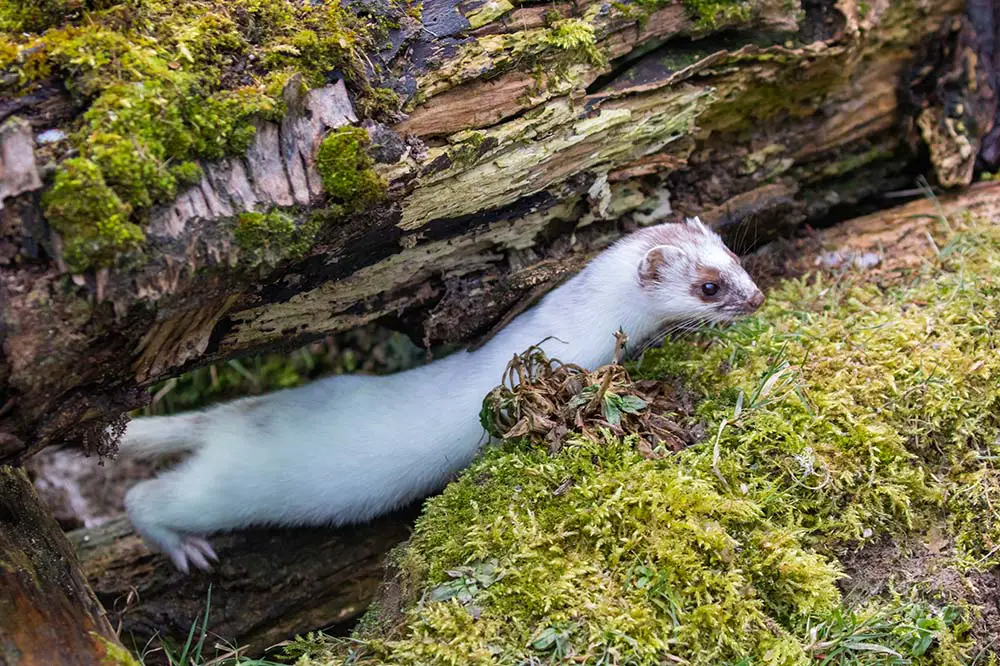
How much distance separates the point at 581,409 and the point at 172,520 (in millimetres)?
2396

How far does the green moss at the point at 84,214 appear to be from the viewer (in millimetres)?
2645

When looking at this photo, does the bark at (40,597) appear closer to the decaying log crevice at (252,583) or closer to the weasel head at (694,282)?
the decaying log crevice at (252,583)

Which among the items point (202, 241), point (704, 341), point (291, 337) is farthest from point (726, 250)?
point (202, 241)

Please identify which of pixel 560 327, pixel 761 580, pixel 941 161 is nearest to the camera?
pixel 761 580

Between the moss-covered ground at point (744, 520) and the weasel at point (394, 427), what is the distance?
0.45m

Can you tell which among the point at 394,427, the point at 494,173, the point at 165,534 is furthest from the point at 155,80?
the point at 165,534

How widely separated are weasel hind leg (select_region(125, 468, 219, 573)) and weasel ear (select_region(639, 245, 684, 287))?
8.95 ft

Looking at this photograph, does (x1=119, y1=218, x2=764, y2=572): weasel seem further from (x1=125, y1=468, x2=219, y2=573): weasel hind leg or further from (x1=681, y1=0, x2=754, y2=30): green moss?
(x1=681, y1=0, x2=754, y2=30): green moss

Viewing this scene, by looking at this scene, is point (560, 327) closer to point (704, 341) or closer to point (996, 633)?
point (704, 341)

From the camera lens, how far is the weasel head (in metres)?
4.52

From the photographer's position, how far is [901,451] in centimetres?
363

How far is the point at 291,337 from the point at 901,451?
284 centimetres

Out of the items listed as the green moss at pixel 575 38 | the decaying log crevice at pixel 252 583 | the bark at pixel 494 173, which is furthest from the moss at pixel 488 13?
the decaying log crevice at pixel 252 583

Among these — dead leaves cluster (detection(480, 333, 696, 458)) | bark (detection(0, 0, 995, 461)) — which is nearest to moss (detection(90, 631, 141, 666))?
bark (detection(0, 0, 995, 461))
